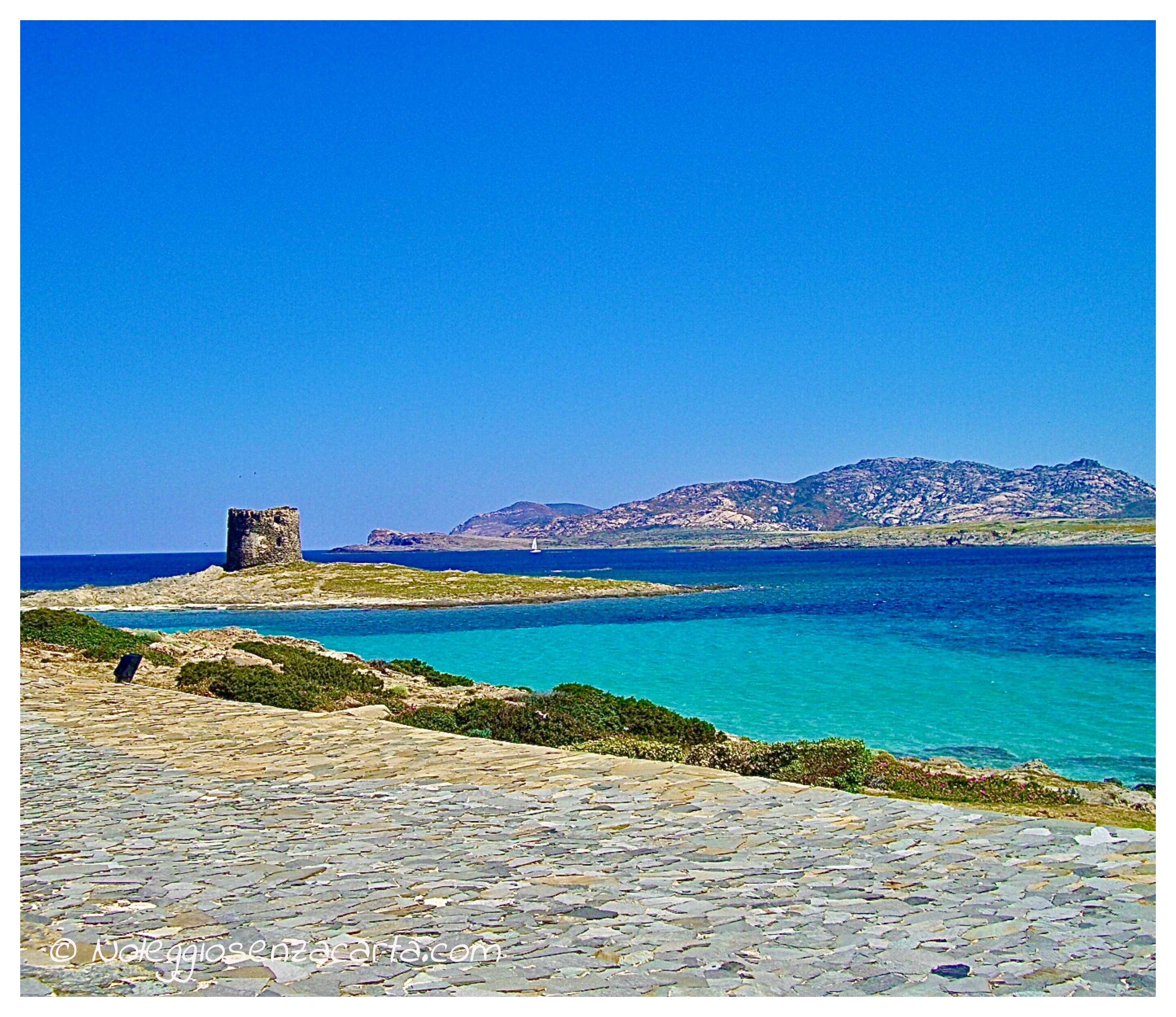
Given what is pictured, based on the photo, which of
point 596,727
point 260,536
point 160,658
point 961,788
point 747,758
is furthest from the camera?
point 260,536

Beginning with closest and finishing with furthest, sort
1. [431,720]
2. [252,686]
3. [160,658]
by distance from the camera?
[431,720]
[252,686]
[160,658]

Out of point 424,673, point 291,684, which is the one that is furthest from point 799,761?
point 424,673

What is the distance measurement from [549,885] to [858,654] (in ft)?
109

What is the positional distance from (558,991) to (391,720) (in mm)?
10168

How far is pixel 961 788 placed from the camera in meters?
13.1

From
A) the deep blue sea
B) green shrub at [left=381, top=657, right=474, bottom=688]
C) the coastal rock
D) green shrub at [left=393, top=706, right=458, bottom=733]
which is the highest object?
the coastal rock

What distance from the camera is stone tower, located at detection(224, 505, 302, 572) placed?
79625 millimetres

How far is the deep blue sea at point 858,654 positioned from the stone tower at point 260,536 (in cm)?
1631

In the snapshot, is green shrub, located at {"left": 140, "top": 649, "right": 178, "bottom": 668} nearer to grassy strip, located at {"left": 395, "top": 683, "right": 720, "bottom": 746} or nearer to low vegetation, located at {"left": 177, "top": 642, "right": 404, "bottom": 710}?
low vegetation, located at {"left": 177, "top": 642, "right": 404, "bottom": 710}

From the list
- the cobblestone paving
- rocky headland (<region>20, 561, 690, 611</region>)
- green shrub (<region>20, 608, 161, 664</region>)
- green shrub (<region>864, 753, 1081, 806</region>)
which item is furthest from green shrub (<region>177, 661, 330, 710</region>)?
rocky headland (<region>20, 561, 690, 611</region>)

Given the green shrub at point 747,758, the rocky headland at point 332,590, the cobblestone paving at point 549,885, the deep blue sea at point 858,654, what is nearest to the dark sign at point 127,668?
the cobblestone paving at point 549,885

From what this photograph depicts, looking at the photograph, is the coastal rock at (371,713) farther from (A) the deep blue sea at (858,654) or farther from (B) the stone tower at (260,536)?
(B) the stone tower at (260,536)

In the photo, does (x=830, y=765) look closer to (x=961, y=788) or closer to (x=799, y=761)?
(x=799, y=761)

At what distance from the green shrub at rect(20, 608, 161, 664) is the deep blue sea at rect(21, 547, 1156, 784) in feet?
39.0
